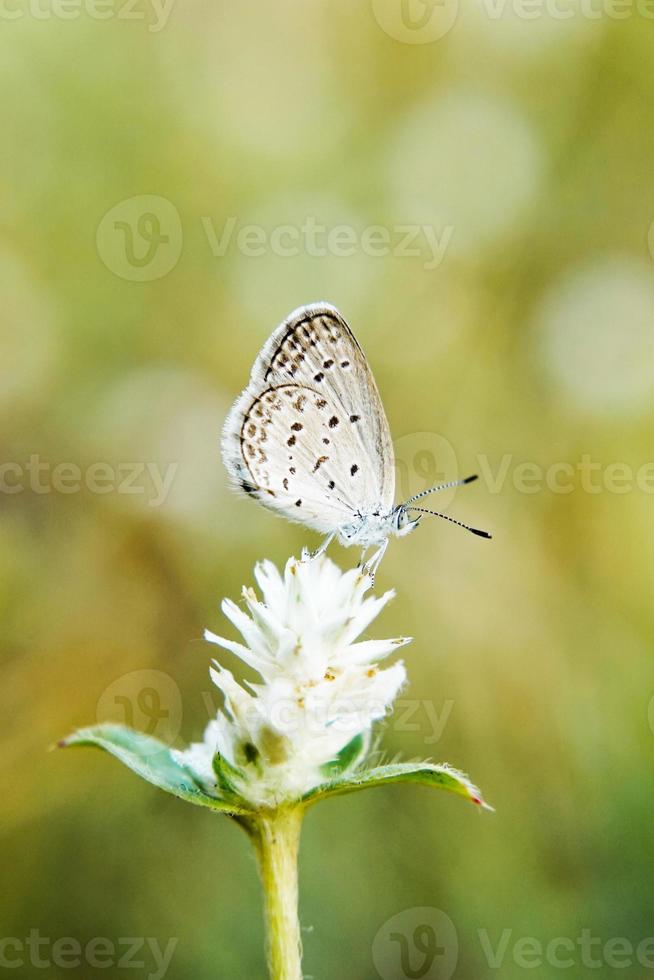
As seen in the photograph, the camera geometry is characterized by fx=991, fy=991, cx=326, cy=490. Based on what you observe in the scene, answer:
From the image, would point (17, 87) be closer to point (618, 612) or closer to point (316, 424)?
point (316, 424)

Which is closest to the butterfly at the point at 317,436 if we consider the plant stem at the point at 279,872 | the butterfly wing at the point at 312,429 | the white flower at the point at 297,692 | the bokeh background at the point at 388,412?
the butterfly wing at the point at 312,429

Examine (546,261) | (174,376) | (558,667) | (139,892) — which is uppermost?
(546,261)

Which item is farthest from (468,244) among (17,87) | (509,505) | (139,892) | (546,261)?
(139,892)

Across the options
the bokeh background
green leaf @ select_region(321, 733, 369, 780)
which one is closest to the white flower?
green leaf @ select_region(321, 733, 369, 780)

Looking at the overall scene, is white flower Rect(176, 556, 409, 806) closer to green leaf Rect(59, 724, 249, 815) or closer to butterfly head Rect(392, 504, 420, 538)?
green leaf Rect(59, 724, 249, 815)

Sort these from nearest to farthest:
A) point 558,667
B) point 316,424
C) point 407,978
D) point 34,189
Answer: point 316,424 → point 407,978 → point 558,667 → point 34,189

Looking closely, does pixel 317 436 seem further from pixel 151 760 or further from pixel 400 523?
pixel 151 760
